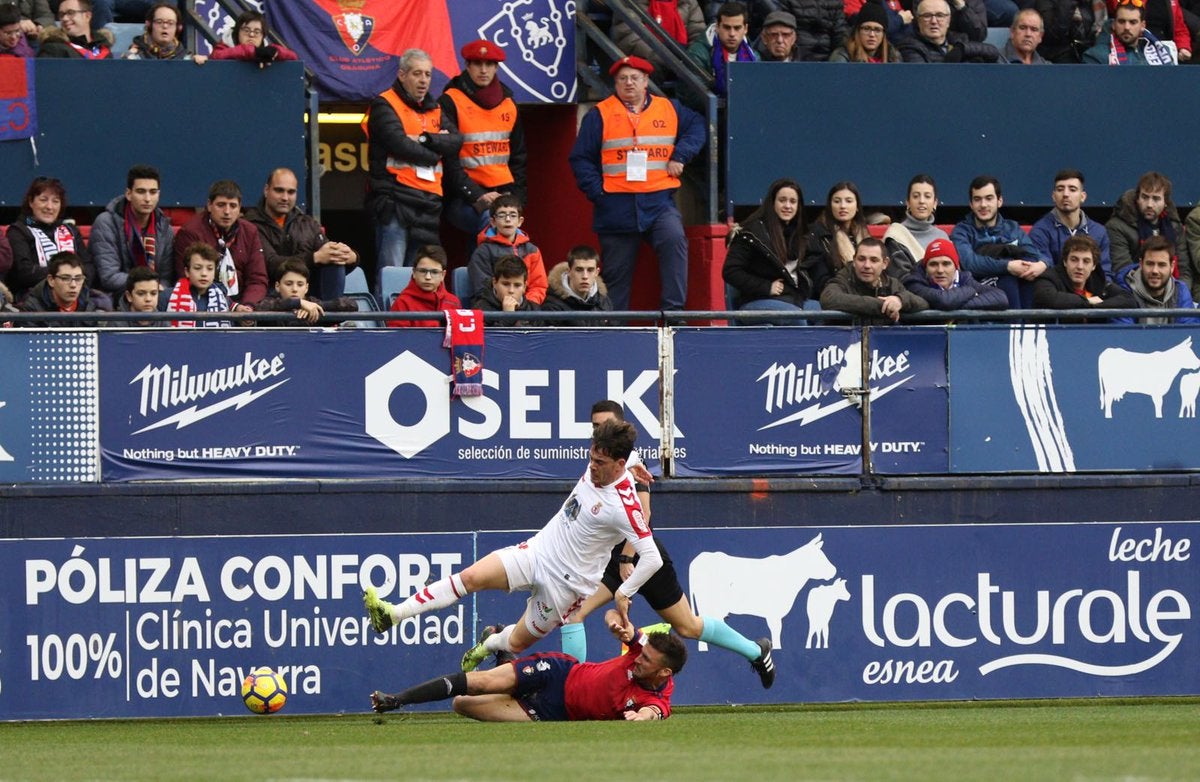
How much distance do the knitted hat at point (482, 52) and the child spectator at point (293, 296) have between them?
290 cm

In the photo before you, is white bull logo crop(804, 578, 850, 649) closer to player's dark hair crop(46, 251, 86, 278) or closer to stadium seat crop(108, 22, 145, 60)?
player's dark hair crop(46, 251, 86, 278)

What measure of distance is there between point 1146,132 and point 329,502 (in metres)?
8.45

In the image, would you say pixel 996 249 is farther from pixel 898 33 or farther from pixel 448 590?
pixel 448 590

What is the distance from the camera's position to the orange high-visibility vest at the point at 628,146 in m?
16.3

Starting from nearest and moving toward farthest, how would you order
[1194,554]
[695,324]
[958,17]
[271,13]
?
[1194,554]
[695,324]
[271,13]
[958,17]

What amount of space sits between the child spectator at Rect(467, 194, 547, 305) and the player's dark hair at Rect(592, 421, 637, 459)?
3.41m

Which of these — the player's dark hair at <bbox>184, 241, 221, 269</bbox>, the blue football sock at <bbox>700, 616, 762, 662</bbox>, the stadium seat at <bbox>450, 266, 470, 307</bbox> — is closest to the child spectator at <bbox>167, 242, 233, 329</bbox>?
the player's dark hair at <bbox>184, 241, 221, 269</bbox>

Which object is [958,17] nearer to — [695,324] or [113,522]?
[695,324]

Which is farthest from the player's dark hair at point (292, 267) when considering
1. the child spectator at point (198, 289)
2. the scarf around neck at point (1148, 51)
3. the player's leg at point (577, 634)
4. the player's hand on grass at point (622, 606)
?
the scarf around neck at point (1148, 51)

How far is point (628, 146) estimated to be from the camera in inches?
644

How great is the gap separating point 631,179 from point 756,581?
3.77m

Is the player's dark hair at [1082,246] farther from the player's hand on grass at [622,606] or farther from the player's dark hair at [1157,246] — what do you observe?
the player's hand on grass at [622,606]

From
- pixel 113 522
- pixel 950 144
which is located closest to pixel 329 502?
pixel 113 522

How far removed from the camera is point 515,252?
50.8 feet
